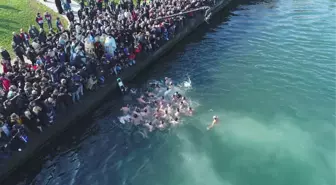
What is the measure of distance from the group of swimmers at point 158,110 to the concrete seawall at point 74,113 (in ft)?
8.30

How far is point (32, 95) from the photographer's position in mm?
20828

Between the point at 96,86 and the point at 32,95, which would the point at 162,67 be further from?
the point at 32,95

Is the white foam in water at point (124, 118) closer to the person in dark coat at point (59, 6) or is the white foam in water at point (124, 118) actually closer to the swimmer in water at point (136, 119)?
the swimmer in water at point (136, 119)

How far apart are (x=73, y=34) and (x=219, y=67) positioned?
46.6 feet

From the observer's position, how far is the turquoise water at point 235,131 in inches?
836

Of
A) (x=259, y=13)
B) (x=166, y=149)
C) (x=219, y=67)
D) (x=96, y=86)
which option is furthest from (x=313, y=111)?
(x=259, y=13)

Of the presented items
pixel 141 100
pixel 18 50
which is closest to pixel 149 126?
pixel 141 100

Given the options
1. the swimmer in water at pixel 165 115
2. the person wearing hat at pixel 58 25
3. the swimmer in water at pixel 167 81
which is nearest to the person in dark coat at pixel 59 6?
the person wearing hat at pixel 58 25

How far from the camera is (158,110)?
25.9 metres

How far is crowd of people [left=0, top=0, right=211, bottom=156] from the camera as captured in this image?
20.6 m

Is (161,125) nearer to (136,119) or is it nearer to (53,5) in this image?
(136,119)

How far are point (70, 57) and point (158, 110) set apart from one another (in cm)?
797

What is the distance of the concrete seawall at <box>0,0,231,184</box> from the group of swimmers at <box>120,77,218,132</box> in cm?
253

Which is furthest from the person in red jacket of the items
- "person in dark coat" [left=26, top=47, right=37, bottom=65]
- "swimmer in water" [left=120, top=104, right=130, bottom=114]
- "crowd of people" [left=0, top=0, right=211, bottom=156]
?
"swimmer in water" [left=120, top=104, right=130, bottom=114]
